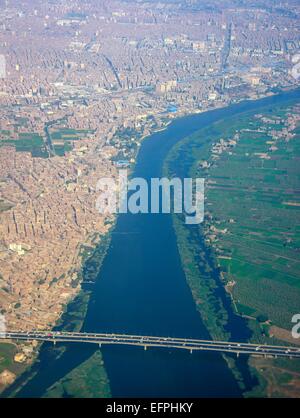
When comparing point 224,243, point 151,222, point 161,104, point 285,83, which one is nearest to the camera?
point 224,243

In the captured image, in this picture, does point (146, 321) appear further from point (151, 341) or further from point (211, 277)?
point (211, 277)

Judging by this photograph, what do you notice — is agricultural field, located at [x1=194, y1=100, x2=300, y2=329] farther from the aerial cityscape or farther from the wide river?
the wide river

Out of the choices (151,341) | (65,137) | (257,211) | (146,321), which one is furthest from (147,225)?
(65,137)

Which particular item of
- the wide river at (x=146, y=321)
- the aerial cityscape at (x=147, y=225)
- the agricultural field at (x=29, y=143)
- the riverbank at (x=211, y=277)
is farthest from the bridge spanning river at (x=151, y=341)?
the agricultural field at (x=29, y=143)

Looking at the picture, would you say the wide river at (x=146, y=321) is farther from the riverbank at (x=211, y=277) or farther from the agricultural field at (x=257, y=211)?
the agricultural field at (x=257, y=211)
